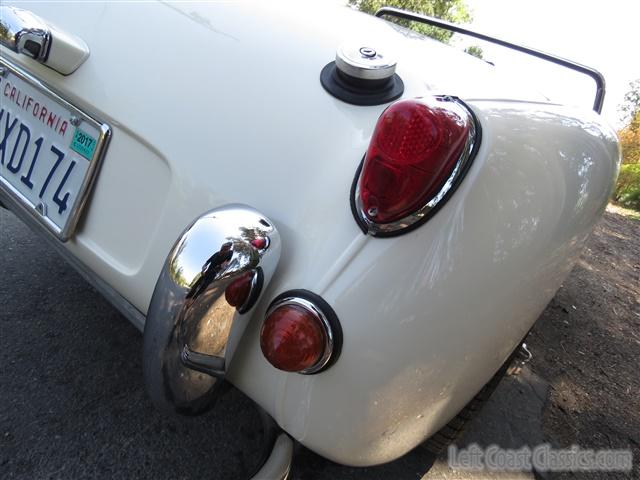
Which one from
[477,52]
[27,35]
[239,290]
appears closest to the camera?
[239,290]

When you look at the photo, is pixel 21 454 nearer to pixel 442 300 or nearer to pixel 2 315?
pixel 2 315

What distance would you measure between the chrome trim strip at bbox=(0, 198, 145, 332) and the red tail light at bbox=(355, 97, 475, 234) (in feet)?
2.32

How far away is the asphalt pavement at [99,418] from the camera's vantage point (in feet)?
5.41

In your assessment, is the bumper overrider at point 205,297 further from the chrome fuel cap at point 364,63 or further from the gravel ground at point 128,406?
the gravel ground at point 128,406

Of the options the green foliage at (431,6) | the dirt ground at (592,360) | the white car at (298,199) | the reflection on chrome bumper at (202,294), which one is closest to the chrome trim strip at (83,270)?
the white car at (298,199)

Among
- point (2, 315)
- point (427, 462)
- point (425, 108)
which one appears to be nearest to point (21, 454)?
point (2, 315)

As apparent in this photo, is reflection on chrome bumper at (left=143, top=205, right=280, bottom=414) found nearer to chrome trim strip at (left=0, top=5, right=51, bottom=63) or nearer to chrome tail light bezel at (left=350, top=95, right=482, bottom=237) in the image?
chrome tail light bezel at (left=350, top=95, right=482, bottom=237)

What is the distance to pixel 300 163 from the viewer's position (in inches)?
46.4

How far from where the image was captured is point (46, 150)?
1.50 meters

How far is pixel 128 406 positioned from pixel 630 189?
37.5 feet

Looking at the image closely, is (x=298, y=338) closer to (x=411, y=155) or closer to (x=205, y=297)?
(x=205, y=297)

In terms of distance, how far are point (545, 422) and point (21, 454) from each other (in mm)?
2149

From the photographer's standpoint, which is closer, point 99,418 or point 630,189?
point 99,418

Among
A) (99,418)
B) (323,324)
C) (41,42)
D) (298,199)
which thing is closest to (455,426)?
(323,324)
